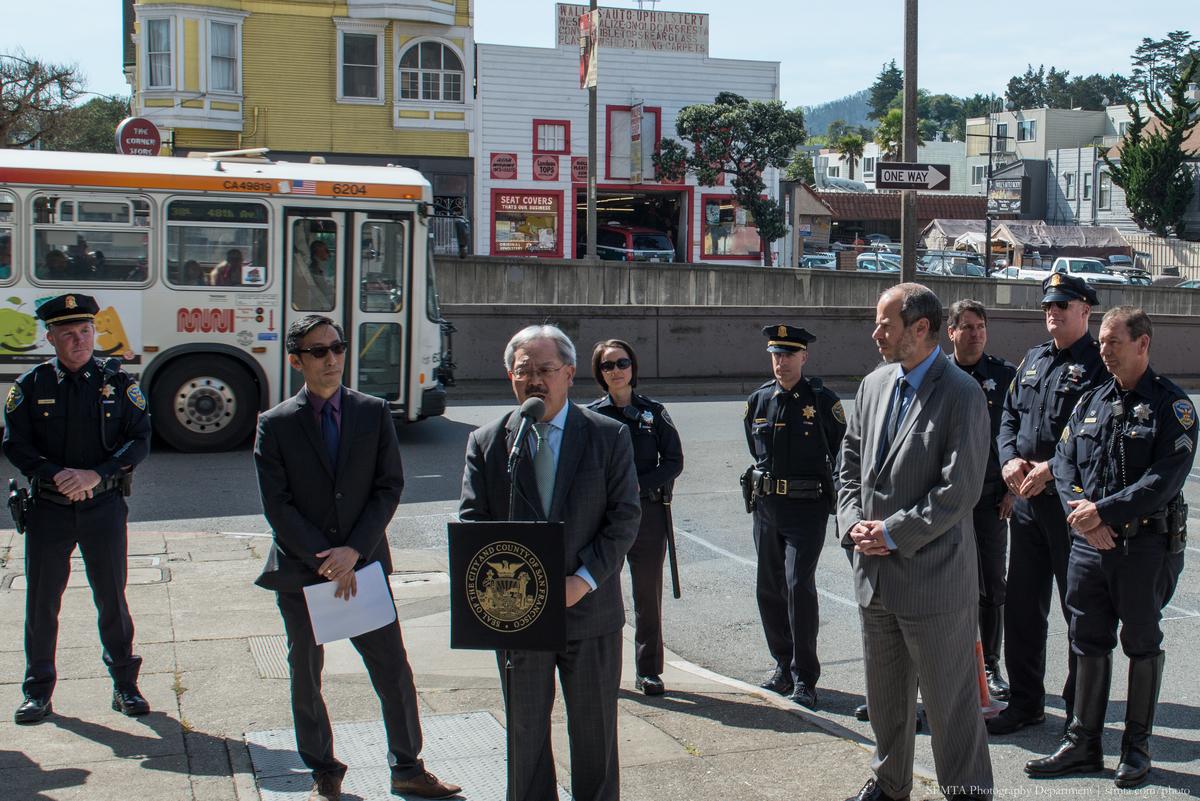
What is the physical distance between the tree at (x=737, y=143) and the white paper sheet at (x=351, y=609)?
34.4 m

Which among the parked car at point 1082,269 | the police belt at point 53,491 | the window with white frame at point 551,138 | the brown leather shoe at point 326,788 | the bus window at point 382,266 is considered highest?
the window with white frame at point 551,138

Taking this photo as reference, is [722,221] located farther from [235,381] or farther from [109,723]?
[109,723]

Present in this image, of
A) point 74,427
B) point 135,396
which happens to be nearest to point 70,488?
point 74,427

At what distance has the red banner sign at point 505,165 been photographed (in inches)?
1423

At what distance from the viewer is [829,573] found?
7.82m

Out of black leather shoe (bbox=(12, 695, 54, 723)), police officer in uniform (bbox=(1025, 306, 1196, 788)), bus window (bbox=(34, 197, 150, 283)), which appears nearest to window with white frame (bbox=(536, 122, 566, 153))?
bus window (bbox=(34, 197, 150, 283))

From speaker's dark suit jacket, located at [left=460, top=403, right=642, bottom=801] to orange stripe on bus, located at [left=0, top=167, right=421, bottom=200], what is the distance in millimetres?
9182

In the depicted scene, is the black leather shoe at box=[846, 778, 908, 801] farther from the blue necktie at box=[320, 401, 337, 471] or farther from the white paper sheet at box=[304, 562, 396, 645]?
the blue necktie at box=[320, 401, 337, 471]

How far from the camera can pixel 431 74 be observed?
110 ft

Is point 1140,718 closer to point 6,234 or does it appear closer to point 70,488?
point 70,488

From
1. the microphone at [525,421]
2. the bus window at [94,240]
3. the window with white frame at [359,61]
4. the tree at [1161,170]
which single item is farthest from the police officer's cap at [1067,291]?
the tree at [1161,170]

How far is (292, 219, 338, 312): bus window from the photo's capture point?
1207 cm

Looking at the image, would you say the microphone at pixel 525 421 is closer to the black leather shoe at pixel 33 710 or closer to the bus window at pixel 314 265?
the black leather shoe at pixel 33 710

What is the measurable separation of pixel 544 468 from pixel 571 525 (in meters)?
0.21
